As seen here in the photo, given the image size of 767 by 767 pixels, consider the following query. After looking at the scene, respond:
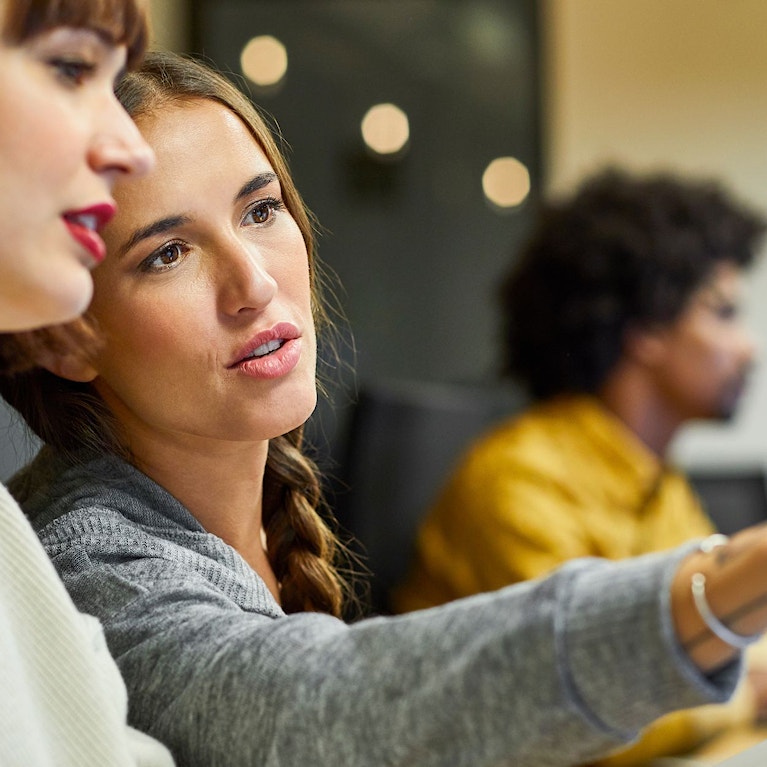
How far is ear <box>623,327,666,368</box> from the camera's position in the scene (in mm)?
1978

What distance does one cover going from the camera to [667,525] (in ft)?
5.87

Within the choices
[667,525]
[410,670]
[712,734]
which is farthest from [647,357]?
[410,670]

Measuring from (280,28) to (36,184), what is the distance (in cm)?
227

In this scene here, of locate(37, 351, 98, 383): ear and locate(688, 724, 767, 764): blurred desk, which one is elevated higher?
locate(37, 351, 98, 383): ear

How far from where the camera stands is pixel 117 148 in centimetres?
43

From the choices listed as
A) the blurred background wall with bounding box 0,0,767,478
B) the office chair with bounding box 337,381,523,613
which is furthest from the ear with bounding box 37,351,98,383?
the blurred background wall with bounding box 0,0,767,478

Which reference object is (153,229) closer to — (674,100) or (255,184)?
(255,184)

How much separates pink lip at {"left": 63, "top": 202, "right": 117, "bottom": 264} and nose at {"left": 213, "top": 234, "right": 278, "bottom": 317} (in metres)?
0.10

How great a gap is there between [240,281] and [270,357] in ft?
0.13

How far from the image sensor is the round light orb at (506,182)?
2.82 metres

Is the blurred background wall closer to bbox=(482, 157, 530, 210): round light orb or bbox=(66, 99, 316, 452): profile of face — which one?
bbox=(482, 157, 530, 210): round light orb

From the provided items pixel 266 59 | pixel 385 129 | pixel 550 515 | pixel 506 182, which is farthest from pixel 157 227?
pixel 506 182

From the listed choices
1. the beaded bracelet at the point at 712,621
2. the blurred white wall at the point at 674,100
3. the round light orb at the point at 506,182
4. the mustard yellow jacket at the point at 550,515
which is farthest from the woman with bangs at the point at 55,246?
the blurred white wall at the point at 674,100

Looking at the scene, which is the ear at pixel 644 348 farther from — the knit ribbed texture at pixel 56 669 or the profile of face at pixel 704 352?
the knit ribbed texture at pixel 56 669
